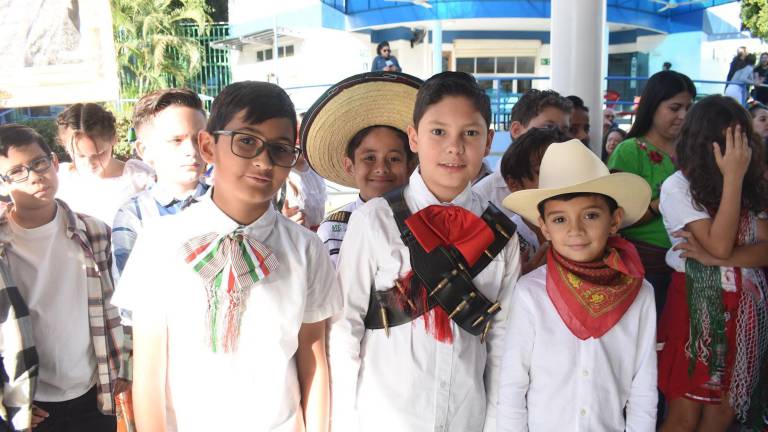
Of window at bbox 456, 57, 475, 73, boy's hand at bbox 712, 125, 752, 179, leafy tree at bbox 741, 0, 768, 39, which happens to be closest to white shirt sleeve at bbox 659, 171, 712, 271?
boy's hand at bbox 712, 125, 752, 179

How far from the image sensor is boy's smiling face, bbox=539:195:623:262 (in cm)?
188

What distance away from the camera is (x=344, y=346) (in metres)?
1.80

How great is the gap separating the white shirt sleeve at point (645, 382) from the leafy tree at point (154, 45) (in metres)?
15.2

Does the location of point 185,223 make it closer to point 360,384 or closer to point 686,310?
point 360,384

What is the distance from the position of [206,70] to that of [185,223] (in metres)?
17.4

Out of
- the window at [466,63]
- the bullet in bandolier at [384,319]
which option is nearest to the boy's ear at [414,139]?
the bullet in bandolier at [384,319]

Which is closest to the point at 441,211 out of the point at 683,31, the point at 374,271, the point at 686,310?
the point at 374,271

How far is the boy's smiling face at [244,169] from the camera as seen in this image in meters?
1.62

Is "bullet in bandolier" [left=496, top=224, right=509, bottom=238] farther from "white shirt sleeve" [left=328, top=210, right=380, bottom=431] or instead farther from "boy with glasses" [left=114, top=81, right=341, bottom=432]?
"boy with glasses" [left=114, top=81, right=341, bottom=432]

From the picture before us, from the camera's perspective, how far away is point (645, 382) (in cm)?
183

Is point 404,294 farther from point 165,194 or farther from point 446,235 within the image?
point 165,194

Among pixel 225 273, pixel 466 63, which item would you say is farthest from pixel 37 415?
pixel 466 63

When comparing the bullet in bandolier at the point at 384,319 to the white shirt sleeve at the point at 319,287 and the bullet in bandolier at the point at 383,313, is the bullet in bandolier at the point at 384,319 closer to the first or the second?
the bullet in bandolier at the point at 383,313

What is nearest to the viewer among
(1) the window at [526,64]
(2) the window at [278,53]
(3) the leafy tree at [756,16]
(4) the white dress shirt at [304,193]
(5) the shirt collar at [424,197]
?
(5) the shirt collar at [424,197]
